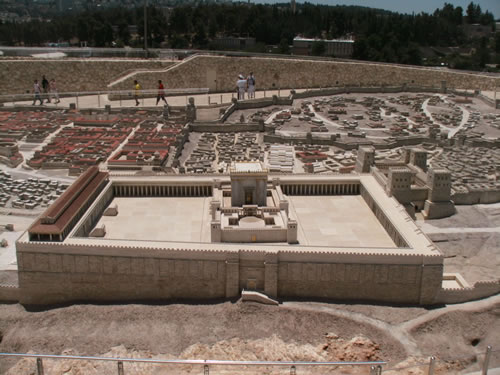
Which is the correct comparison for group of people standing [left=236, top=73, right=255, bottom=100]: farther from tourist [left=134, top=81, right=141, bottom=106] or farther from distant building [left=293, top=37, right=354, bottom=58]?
distant building [left=293, top=37, right=354, bottom=58]

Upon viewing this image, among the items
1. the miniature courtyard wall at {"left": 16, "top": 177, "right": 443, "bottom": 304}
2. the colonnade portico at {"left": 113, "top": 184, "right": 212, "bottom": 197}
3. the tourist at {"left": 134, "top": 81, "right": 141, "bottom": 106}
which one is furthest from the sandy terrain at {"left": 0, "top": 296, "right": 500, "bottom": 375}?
the tourist at {"left": 134, "top": 81, "right": 141, "bottom": 106}

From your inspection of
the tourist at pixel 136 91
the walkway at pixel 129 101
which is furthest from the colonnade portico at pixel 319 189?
the tourist at pixel 136 91

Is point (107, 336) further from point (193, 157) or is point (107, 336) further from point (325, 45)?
point (325, 45)

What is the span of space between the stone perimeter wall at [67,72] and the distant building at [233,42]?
95.3ft

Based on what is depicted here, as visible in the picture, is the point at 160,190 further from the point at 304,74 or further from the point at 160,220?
the point at 304,74

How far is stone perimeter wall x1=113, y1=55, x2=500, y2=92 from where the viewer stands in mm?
88000

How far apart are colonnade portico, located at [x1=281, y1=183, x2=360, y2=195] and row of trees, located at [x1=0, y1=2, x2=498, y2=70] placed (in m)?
69.8

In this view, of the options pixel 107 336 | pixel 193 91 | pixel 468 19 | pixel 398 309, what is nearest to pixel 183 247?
pixel 107 336

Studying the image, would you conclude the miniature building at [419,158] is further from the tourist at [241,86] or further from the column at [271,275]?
the tourist at [241,86]

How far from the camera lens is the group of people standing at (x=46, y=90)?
74.8 meters

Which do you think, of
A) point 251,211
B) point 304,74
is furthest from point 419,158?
point 304,74

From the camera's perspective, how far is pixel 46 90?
76.4m

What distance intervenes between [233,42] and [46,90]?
4950 centimetres

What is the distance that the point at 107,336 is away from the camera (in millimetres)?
30000
